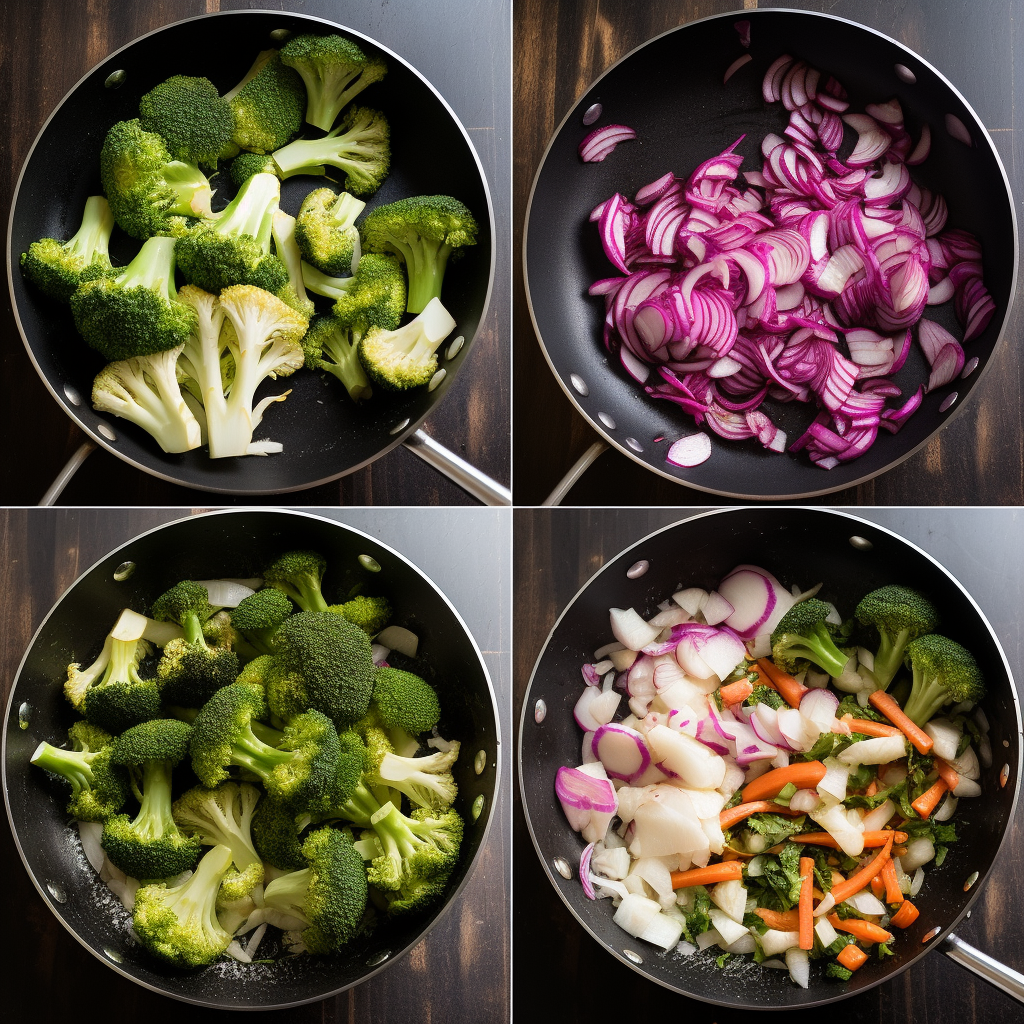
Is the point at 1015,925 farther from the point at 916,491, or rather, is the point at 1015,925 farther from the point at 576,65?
the point at 576,65

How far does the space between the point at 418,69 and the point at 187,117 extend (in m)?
0.39

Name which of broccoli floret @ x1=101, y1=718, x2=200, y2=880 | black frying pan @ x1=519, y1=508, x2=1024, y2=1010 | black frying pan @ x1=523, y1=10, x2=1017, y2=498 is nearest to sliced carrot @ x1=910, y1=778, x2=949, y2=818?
black frying pan @ x1=519, y1=508, x2=1024, y2=1010

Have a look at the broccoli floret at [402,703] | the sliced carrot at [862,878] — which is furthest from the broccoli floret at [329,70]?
the sliced carrot at [862,878]

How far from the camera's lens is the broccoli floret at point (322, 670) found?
1.18 metres

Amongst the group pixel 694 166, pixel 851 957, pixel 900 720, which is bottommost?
pixel 851 957

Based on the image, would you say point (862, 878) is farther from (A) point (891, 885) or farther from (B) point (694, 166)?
(B) point (694, 166)

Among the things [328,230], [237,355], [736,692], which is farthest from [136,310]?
[736,692]

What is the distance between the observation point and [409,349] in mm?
1261

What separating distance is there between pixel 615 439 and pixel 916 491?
52 cm

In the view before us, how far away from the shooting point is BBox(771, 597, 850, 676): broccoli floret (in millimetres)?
1259

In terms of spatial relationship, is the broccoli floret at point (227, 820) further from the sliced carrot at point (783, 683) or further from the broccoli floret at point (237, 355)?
the sliced carrot at point (783, 683)

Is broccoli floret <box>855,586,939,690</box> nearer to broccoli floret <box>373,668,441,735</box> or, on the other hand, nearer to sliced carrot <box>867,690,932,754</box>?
sliced carrot <box>867,690,932,754</box>

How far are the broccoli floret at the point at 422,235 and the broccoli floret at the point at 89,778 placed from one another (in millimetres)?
827

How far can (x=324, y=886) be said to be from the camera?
1133 millimetres
